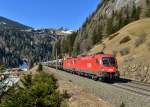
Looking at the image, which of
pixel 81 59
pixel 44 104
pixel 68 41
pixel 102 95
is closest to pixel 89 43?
pixel 68 41

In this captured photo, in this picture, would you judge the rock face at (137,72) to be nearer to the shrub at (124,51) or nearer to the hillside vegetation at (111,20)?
the shrub at (124,51)

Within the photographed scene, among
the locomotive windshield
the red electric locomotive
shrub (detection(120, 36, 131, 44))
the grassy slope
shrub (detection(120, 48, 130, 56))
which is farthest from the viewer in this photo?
shrub (detection(120, 36, 131, 44))

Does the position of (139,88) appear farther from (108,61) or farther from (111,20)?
(111,20)

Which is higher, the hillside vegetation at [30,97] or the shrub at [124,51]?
the shrub at [124,51]

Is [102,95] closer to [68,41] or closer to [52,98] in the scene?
[52,98]

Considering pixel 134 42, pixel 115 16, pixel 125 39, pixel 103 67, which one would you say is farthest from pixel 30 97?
pixel 115 16

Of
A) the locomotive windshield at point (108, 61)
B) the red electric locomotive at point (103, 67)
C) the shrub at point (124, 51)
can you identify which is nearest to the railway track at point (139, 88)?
the red electric locomotive at point (103, 67)

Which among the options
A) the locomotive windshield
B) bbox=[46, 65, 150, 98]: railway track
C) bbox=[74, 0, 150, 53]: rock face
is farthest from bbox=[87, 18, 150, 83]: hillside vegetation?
bbox=[74, 0, 150, 53]: rock face

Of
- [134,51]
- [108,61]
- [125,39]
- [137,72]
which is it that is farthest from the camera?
[125,39]

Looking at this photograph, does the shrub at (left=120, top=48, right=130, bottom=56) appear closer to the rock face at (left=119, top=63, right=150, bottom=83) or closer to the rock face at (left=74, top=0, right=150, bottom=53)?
the rock face at (left=119, top=63, right=150, bottom=83)

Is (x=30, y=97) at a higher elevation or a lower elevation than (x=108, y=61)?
lower

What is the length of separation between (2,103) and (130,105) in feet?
29.4

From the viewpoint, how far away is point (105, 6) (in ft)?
557

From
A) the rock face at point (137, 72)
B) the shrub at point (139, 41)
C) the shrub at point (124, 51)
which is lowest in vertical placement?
the rock face at point (137, 72)
